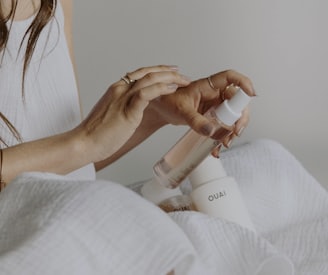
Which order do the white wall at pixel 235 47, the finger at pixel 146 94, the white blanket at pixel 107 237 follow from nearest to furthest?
the white blanket at pixel 107 237 < the finger at pixel 146 94 < the white wall at pixel 235 47

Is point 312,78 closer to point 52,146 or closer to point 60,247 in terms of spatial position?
point 52,146

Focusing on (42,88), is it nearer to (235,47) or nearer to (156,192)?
(156,192)

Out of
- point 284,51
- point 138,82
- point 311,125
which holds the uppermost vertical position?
point 138,82

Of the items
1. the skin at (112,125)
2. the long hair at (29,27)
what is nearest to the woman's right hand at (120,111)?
the skin at (112,125)

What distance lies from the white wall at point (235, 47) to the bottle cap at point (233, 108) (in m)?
0.69

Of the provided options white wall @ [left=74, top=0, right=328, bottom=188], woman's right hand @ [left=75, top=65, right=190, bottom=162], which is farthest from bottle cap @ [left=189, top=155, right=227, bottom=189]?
white wall @ [left=74, top=0, right=328, bottom=188]

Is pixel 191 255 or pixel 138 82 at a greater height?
pixel 138 82

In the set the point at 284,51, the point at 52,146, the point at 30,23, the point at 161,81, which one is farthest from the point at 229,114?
the point at 284,51

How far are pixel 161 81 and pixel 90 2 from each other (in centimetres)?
71

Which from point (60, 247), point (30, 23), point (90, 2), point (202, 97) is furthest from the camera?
point (90, 2)

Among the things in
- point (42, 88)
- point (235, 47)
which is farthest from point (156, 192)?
point (235, 47)

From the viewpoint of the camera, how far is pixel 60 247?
683 mm

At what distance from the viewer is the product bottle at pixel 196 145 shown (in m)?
0.92

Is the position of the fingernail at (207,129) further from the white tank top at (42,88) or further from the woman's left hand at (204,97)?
the white tank top at (42,88)
